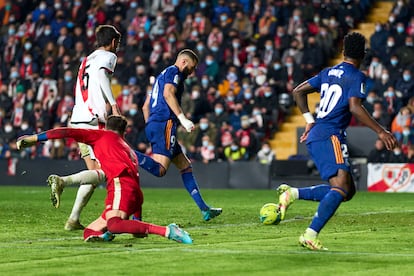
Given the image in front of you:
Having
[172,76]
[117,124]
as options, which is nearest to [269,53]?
[172,76]

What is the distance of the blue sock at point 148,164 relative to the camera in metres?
14.0

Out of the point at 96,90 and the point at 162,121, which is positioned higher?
the point at 96,90

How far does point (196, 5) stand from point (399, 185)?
10.6 m

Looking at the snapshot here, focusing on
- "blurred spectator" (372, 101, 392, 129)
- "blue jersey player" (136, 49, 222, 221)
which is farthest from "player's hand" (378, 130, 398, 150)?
"blurred spectator" (372, 101, 392, 129)

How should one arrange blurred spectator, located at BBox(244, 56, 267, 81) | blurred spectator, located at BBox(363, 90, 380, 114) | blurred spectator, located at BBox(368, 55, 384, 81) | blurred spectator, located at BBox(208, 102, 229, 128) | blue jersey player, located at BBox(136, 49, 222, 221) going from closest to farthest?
1. blue jersey player, located at BBox(136, 49, 222, 221)
2. blurred spectator, located at BBox(363, 90, 380, 114)
3. blurred spectator, located at BBox(368, 55, 384, 81)
4. blurred spectator, located at BBox(208, 102, 229, 128)
5. blurred spectator, located at BBox(244, 56, 267, 81)

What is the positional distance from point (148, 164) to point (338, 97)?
411 centimetres

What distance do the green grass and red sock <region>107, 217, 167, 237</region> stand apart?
0.17m

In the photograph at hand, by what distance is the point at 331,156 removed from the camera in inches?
410

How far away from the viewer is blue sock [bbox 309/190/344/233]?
10.1m

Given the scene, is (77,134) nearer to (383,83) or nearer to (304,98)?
(304,98)

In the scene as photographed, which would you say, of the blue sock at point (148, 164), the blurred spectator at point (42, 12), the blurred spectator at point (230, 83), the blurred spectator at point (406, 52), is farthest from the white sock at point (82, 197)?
the blurred spectator at point (42, 12)

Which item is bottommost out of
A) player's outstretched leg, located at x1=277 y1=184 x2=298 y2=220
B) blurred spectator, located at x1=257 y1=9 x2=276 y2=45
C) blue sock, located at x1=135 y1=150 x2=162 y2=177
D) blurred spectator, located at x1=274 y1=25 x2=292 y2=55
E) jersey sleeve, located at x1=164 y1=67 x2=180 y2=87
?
player's outstretched leg, located at x1=277 y1=184 x2=298 y2=220

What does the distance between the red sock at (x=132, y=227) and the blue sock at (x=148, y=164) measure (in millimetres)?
3582

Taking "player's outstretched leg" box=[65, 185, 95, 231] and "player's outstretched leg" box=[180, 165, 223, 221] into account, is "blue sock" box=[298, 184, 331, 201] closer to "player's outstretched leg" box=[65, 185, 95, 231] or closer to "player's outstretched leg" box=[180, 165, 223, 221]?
"player's outstretched leg" box=[65, 185, 95, 231]
